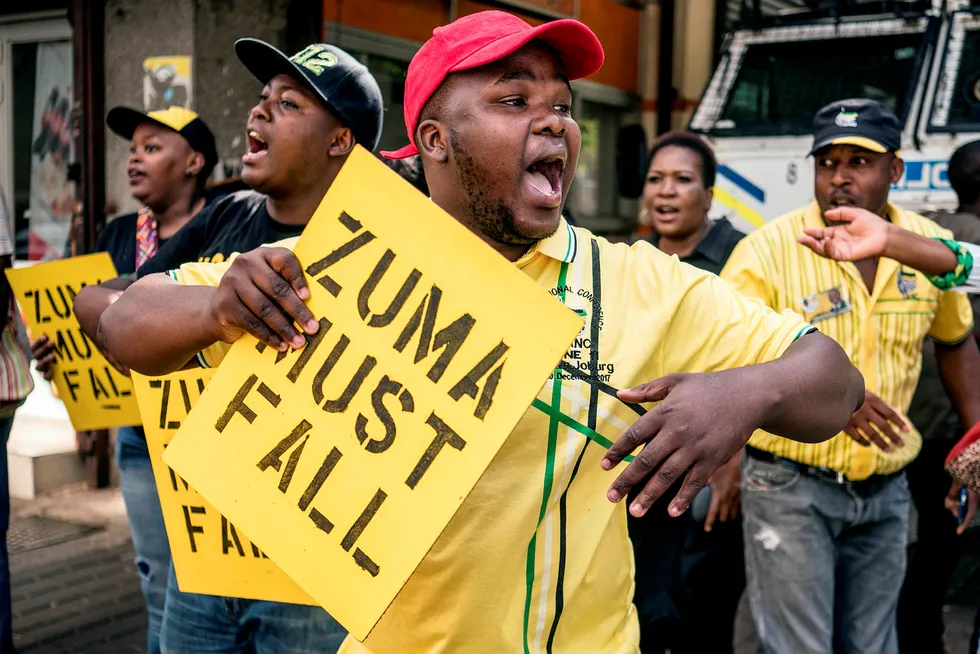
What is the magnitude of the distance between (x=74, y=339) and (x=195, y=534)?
65.6 inches

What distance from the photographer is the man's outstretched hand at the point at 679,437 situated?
1376mm

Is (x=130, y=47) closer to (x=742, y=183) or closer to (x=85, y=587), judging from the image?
(x=85, y=587)

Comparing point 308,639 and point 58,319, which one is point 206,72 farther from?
point 308,639

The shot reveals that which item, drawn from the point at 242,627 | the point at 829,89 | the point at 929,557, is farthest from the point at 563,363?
the point at 829,89

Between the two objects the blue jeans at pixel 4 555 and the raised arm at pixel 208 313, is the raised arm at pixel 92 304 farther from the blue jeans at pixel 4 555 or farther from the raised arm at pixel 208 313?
the blue jeans at pixel 4 555

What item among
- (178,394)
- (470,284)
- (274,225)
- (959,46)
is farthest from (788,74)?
(470,284)

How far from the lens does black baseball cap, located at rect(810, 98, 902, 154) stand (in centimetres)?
345

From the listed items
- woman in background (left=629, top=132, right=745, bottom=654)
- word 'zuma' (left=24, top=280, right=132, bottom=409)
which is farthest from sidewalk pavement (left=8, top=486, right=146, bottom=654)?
woman in background (left=629, top=132, right=745, bottom=654)

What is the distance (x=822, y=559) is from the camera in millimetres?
3314

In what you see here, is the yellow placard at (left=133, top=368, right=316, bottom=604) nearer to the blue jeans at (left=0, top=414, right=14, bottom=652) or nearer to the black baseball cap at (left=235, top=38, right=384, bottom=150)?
the black baseball cap at (left=235, top=38, right=384, bottom=150)

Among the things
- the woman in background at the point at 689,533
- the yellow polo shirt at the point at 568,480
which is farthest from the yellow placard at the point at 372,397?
the woman in background at the point at 689,533

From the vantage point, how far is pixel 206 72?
6188 mm

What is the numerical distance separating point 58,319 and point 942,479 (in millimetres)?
3680

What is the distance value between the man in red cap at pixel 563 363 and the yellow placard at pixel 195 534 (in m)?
0.59
